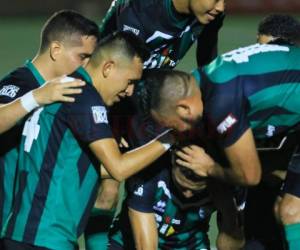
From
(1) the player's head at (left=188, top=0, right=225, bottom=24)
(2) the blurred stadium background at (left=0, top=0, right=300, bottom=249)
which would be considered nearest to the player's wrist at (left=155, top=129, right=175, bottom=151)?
(1) the player's head at (left=188, top=0, right=225, bottom=24)

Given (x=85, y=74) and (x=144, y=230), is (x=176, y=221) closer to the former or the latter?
(x=144, y=230)

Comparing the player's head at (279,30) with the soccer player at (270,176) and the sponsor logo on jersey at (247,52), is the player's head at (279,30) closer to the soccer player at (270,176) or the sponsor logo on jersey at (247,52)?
the soccer player at (270,176)

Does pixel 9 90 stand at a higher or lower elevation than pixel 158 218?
higher

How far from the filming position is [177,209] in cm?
523

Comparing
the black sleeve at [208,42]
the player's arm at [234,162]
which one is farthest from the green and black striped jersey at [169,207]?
the black sleeve at [208,42]

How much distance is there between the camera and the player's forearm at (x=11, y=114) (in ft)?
14.8

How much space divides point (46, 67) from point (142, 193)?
31.8 inches

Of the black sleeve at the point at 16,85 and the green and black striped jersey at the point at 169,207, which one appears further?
the green and black striped jersey at the point at 169,207

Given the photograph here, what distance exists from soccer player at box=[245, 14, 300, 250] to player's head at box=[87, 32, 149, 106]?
813 millimetres

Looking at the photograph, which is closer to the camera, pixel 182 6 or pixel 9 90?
pixel 9 90

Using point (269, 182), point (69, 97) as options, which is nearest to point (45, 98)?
point (69, 97)

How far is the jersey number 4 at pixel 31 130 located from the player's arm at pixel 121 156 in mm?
260

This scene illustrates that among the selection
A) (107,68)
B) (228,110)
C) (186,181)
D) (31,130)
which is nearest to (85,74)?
(107,68)

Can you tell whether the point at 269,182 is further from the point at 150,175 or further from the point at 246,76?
the point at 246,76
